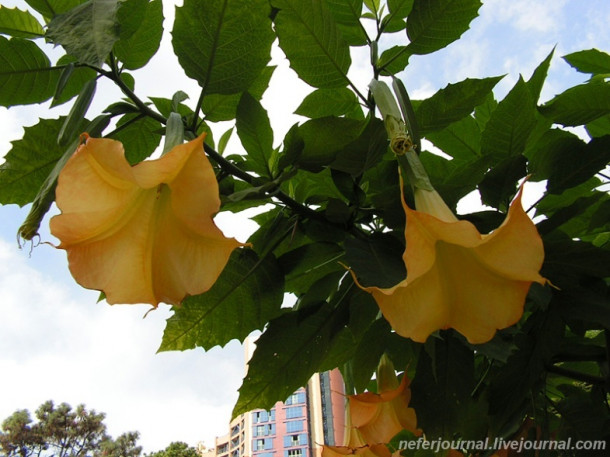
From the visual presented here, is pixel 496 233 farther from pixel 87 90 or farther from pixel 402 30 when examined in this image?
pixel 402 30

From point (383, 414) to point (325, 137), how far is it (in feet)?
1.53

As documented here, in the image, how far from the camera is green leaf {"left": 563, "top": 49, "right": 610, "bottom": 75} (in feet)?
3.59

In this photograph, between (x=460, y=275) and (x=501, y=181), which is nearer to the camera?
(x=460, y=275)

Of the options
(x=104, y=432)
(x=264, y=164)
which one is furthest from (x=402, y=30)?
(x=104, y=432)

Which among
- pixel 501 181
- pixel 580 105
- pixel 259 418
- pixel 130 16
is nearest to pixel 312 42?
pixel 130 16

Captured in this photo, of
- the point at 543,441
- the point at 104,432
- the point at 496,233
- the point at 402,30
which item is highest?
the point at 104,432

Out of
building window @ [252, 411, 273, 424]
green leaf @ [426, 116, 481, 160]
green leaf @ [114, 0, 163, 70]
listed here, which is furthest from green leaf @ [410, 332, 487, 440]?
building window @ [252, 411, 273, 424]

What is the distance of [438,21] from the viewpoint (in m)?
0.84

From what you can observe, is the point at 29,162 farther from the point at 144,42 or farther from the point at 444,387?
the point at 444,387

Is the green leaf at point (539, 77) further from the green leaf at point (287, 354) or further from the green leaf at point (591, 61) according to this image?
the green leaf at point (287, 354)

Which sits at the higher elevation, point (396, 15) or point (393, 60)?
point (396, 15)

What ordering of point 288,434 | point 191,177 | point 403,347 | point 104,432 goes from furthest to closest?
point 288,434
point 104,432
point 403,347
point 191,177

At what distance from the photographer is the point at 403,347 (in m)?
1.04

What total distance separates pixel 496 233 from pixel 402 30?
0.59m
